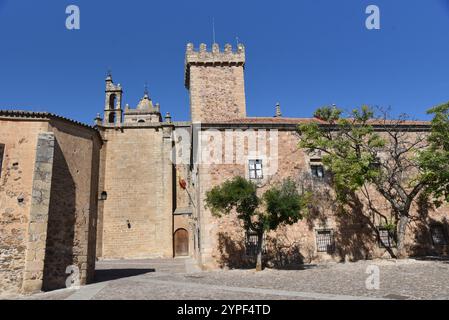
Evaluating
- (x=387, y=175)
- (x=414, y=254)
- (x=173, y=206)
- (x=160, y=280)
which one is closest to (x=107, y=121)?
(x=173, y=206)

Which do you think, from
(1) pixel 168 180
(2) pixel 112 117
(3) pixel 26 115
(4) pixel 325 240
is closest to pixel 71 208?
(3) pixel 26 115

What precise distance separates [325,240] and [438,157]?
266 inches

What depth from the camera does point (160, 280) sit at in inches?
555

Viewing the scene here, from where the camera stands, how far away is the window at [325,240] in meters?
18.3

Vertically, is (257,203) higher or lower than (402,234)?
higher

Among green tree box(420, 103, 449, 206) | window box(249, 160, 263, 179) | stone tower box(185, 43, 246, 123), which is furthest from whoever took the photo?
stone tower box(185, 43, 246, 123)

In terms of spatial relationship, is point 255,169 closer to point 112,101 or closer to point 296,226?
point 296,226

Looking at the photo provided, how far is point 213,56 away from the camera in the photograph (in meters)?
26.3

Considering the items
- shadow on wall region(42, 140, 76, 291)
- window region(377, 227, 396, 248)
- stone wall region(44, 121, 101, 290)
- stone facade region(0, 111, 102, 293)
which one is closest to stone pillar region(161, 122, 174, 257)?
stone wall region(44, 121, 101, 290)

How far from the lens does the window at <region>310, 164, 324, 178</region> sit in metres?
19.2

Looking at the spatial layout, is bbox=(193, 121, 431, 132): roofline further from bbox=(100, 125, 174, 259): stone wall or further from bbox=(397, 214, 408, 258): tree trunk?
bbox=(100, 125, 174, 259): stone wall

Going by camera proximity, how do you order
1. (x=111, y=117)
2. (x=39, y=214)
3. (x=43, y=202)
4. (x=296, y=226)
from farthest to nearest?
(x=111, y=117) < (x=296, y=226) < (x=43, y=202) < (x=39, y=214)

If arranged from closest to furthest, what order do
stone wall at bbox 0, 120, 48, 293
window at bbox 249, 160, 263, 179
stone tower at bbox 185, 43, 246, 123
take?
1. stone wall at bbox 0, 120, 48, 293
2. window at bbox 249, 160, 263, 179
3. stone tower at bbox 185, 43, 246, 123

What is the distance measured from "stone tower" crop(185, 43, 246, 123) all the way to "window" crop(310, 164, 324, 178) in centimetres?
813
